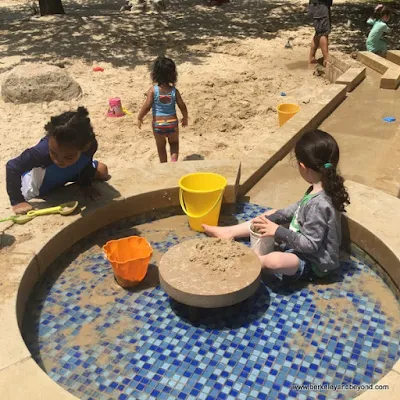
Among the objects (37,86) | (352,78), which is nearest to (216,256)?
(352,78)

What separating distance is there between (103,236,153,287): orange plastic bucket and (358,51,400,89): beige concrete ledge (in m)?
5.46

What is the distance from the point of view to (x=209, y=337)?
3.10 meters

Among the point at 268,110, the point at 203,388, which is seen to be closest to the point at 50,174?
the point at 203,388

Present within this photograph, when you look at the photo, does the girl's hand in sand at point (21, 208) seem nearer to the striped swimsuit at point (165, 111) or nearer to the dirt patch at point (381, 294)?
the striped swimsuit at point (165, 111)

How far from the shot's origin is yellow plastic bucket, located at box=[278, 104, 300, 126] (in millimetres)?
6484

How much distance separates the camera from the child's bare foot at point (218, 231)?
154 inches

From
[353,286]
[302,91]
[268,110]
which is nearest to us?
[353,286]

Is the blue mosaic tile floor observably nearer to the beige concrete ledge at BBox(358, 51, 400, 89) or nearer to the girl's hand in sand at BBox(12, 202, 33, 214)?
the girl's hand in sand at BBox(12, 202, 33, 214)

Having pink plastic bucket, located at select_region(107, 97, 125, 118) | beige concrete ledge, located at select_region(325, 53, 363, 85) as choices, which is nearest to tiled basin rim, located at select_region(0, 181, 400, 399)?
pink plastic bucket, located at select_region(107, 97, 125, 118)

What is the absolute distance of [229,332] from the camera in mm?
3135

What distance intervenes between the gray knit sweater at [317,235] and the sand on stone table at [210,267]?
30 cm

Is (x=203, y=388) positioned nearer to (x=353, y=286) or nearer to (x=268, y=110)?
(x=353, y=286)

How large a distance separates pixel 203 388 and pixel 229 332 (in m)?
0.46

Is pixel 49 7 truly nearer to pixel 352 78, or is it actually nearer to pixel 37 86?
pixel 37 86
